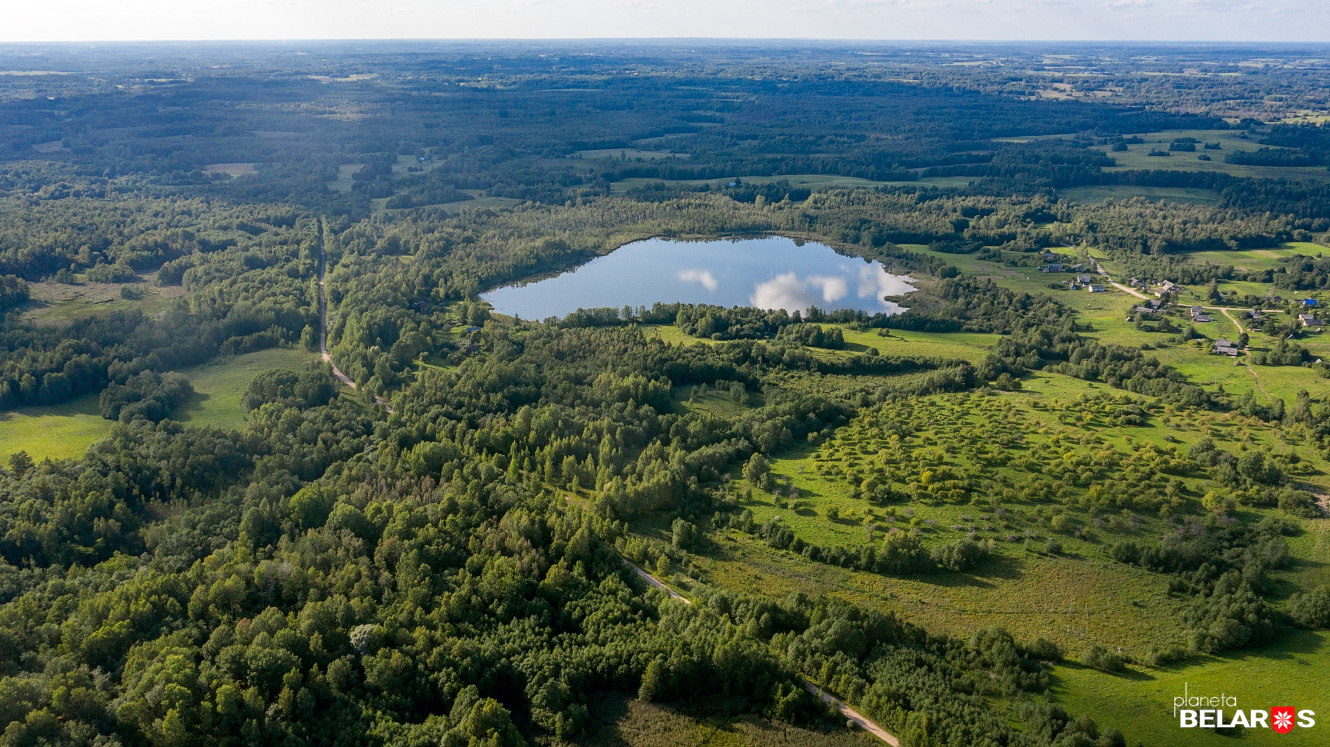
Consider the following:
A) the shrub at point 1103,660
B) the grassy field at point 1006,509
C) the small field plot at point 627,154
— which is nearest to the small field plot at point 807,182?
the small field plot at point 627,154

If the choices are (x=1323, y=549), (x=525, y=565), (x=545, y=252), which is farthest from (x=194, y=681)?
(x=545, y=252)

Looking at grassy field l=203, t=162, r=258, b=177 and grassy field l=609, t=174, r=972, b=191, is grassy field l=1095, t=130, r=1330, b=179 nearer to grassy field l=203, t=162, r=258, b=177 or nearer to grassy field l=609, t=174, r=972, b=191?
grassy field l=609, t=174, r=972, b=191

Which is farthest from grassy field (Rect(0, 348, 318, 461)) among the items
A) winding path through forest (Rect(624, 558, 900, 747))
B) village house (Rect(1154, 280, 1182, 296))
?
village house (Rect(1154, 280, 1182, 296))

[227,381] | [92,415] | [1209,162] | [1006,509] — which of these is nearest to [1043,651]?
[1006,509]

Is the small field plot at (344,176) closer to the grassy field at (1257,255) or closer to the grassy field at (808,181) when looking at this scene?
the grassy field at (808,181)

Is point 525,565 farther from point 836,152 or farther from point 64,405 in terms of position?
point 836,152

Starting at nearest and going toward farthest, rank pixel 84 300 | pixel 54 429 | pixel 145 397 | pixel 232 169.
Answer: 1. pixel 54 429
2. pixel 145 397
3. pixel 84 300
4. pixel 232 169

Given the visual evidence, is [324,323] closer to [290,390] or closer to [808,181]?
[290,390]

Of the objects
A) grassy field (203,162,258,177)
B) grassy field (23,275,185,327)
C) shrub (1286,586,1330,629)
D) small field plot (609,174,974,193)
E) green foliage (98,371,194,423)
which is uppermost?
grassy field (203,162,258,177)
